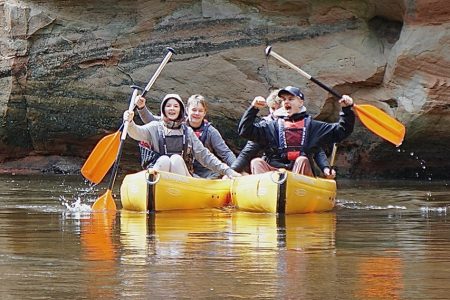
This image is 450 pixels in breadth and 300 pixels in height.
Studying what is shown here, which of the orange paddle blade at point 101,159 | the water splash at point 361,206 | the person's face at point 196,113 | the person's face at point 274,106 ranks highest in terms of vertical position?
the person's face at point 274,106

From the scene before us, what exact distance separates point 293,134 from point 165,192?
1362 mm

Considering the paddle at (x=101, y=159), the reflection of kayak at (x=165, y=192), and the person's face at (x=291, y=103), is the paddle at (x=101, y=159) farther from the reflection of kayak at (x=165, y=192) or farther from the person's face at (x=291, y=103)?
the person's face at (x=291, y=103)

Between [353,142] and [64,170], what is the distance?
13.9 feet

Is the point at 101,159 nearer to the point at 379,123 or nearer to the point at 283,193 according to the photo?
the point at 283,193

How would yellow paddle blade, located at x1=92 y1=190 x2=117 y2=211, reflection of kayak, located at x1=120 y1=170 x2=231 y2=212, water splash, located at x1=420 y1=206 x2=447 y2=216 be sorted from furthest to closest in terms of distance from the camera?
1. yellow paddle blade, located at x1=92 y1=190 x2=117 y2=211
2. reflection of kayak, located at x1=120 y1=170 x2=231 y2=212
3. water splash, located at x1=420 y1=206 x2=447 y2=216

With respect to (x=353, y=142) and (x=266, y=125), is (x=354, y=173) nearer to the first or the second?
(x=353, y=142)

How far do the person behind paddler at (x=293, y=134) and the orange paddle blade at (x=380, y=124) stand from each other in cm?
63

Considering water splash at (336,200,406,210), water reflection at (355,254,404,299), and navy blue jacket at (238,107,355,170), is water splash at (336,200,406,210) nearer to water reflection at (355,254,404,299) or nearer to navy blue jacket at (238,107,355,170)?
navy blue jacket at (238,107,355,170)

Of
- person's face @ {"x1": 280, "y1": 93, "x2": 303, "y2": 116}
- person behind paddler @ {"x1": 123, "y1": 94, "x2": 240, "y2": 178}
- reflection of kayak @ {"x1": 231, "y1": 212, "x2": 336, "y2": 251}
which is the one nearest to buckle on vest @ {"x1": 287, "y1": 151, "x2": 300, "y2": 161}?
person's face @ {"x1": 280, "y1": 93, "x2": 303, "y2": 116}

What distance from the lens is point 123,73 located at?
590 inches

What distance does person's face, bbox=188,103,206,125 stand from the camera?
33.4 ft

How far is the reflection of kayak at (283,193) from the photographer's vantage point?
8.60 m

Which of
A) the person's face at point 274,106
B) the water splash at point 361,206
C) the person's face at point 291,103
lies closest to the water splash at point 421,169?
the person's face at point 274,106

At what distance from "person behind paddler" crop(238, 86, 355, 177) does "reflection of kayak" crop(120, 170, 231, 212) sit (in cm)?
55
